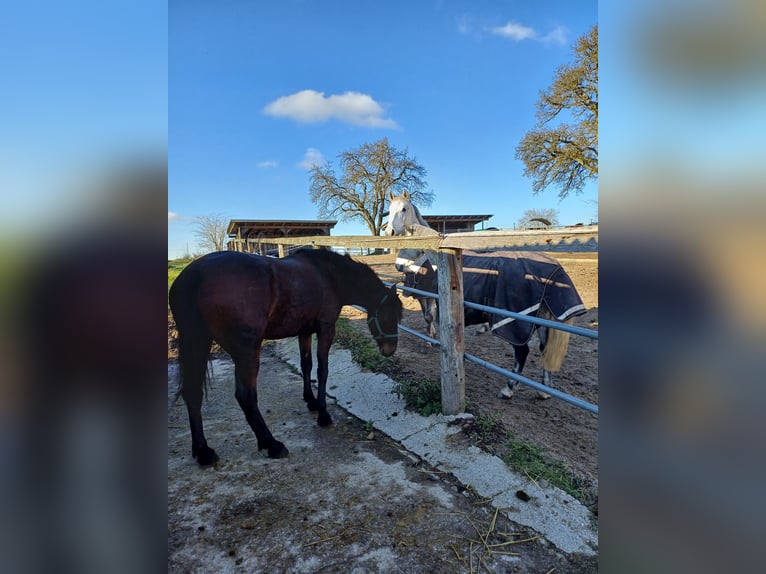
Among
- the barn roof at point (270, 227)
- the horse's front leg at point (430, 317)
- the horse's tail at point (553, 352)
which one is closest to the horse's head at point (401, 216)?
the horse's front leg at point (430, 317)

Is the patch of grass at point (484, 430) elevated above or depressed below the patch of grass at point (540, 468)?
above

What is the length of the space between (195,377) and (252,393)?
0.40 metres

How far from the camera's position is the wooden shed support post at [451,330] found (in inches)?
121

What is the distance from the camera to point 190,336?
2541 millimetres

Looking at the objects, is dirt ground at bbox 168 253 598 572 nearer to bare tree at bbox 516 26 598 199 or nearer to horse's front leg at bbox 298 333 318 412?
horse's front leg at bbox 298 333 318 412

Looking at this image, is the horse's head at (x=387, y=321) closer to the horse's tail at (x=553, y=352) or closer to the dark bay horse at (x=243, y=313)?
the dark bay horse at (x=243, y=313)

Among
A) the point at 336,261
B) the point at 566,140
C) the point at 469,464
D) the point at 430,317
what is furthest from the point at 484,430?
the point at 566,140

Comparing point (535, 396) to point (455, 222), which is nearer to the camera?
point (535, 396)

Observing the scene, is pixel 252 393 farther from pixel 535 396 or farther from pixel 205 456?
pixel 535 396

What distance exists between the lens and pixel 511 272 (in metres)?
4.05

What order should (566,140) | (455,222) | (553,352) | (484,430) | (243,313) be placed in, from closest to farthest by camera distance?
(243,313) → (484,430) → (553,352) → (566,140) → (455,222)

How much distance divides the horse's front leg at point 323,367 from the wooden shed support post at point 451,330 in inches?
40.2
